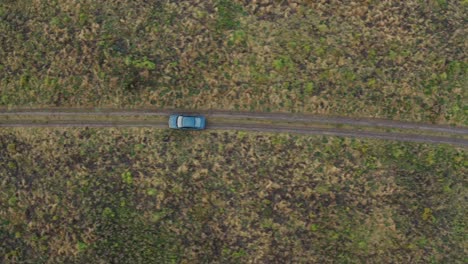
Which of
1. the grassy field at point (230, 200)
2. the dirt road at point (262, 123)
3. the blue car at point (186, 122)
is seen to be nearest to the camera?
the grassy field at point (230, 200)

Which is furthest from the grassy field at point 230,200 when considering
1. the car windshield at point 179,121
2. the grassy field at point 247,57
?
the grassy field at point 247,57

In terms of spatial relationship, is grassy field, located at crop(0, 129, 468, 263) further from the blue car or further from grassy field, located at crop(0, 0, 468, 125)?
grassy field, located at crop(0, 0, 468, 125)

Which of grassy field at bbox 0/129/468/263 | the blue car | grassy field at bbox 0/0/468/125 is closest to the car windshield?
the blue car

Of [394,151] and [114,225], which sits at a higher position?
[394,151]

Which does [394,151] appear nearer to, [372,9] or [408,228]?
[408,228]

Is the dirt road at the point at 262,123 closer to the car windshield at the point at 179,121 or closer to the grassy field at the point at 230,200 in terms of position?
the grassy field at the point at 230,200

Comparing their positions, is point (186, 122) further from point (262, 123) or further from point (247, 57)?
point (247, 57)

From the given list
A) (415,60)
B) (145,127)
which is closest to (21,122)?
(145,127)
